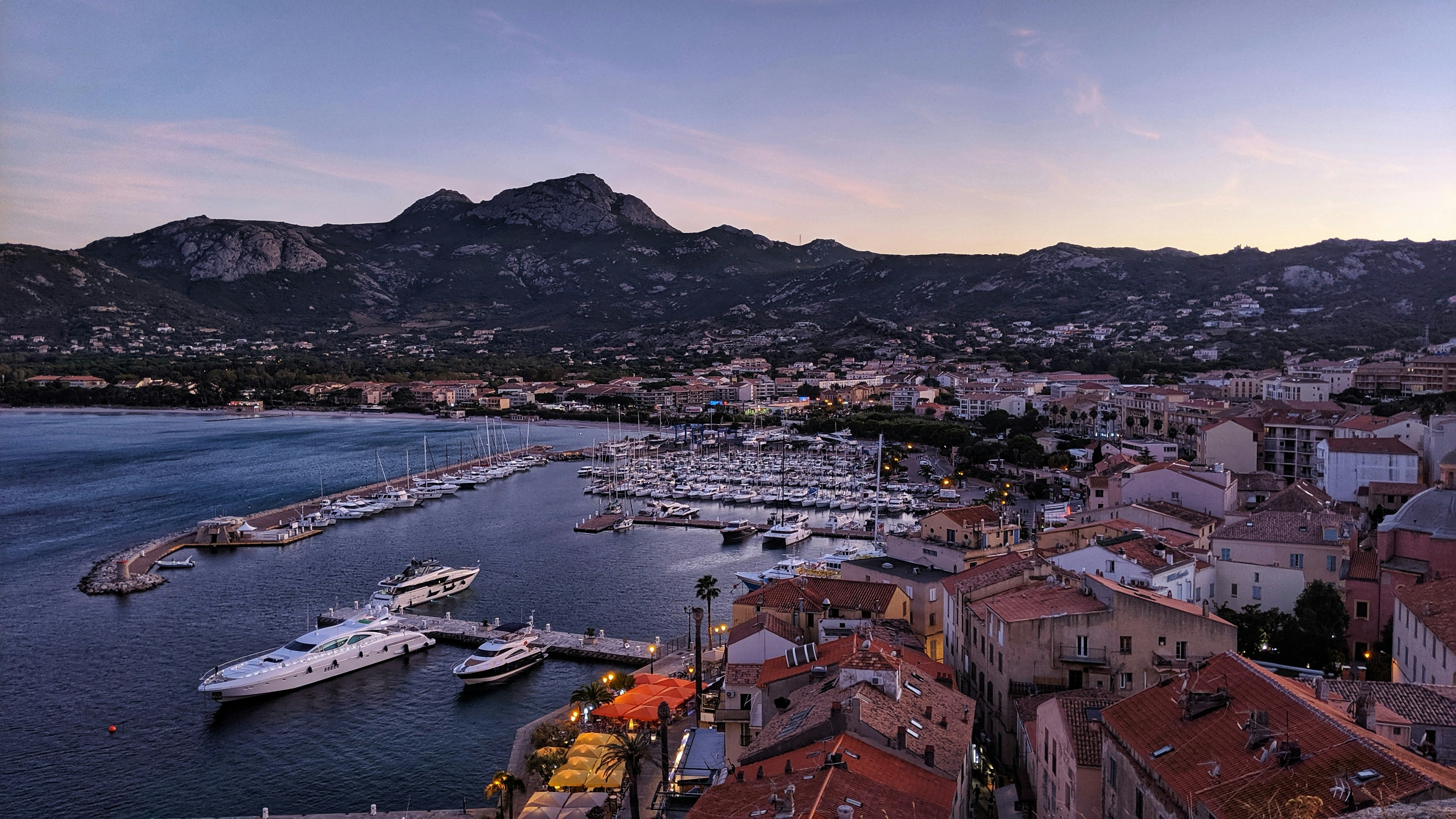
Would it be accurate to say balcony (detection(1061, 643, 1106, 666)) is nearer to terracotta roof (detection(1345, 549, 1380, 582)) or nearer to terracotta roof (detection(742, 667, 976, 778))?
terracotta roof (detection(742, 667, 976, 778))

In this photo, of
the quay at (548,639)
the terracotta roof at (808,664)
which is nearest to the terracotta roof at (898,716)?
the terracotta roof at (808,664)

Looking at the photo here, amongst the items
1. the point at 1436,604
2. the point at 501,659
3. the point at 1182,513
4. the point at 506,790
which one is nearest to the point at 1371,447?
the point at 1182,513

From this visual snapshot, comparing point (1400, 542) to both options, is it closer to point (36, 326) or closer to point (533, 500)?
point (533, 500)

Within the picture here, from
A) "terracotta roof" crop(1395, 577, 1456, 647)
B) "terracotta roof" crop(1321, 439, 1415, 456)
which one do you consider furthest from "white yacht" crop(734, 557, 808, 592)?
"terracotta roof" crop(1321, 439, 1415, 456)

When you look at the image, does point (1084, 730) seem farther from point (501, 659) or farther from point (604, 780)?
point (501, 659)

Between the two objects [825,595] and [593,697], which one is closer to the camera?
[593,697]
